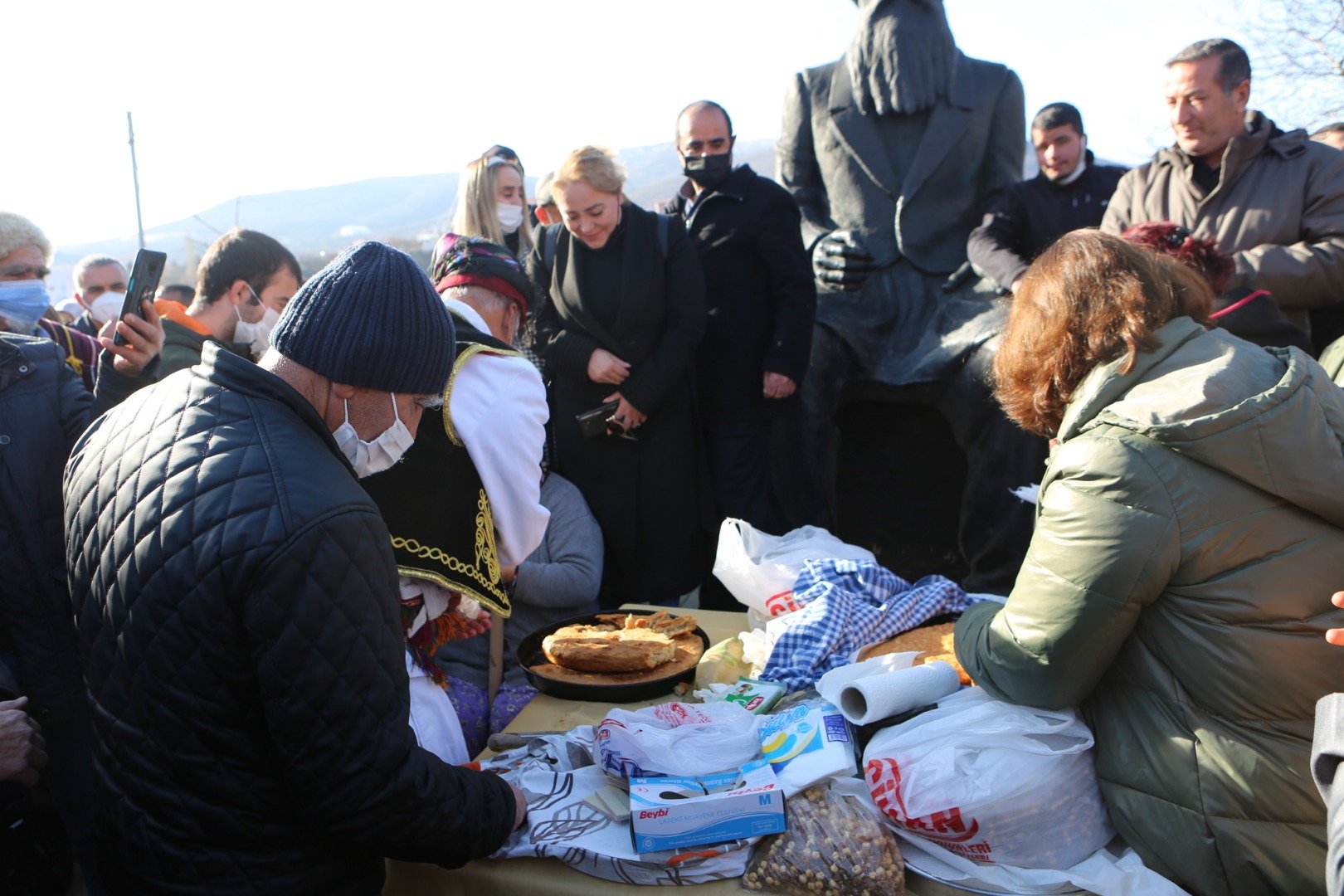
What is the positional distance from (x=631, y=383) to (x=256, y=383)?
222 cm

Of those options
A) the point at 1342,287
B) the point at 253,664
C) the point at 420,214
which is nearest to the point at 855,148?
the point at 1342,287

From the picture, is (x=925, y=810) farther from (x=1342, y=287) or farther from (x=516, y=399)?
(x=1342, y=287)

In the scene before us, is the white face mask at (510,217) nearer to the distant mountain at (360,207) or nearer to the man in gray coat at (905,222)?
the man in gray coat at (905,222)

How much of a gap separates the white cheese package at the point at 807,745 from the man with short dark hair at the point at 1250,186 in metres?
2.09

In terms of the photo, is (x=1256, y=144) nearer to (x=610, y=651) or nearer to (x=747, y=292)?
(x=747, y=292)

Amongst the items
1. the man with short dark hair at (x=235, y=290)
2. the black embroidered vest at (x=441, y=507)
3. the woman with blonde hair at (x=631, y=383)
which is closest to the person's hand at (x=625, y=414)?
the woman with blonde hair at (x=631, y=383)

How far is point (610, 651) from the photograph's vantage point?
2.12 m

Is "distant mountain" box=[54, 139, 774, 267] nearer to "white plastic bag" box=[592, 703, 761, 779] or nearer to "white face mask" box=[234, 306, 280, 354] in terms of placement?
"white face mask" box=[234, 306, 280, 354]

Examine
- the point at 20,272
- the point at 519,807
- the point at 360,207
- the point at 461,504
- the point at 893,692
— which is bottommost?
the point at 360,207

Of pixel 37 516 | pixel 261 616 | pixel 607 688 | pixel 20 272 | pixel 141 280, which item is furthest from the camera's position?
pixel 20 272

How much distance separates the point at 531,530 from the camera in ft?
6.65

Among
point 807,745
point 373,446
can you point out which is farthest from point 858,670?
point 373,446

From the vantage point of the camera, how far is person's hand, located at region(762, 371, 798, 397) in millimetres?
3734

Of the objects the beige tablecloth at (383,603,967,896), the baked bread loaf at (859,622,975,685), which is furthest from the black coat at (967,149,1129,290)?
the beige tablecloth at (383,603,967,896)
